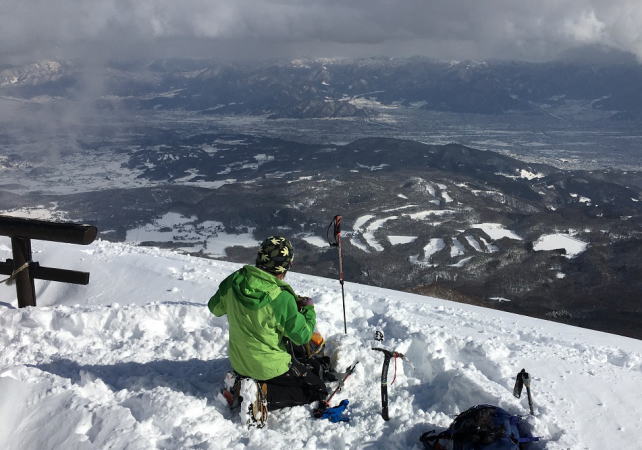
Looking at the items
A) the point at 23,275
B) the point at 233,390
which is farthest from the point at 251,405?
the point at 23,275

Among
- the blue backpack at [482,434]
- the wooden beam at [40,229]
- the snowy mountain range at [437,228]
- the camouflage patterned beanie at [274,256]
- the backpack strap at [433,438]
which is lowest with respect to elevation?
the snowy mountain range at [437,228]

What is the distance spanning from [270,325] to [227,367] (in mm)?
1980

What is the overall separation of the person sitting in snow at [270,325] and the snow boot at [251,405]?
142 millimetres

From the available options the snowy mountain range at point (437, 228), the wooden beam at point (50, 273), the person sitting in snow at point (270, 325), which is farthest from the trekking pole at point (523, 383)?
the snowy mountain range at point (437, 228)

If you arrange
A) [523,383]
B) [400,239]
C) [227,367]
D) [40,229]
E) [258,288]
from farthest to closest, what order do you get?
[400,239] < [40,229] < [227,367] < [523,383] < [258,288]

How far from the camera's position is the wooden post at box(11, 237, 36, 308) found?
9.08 meters

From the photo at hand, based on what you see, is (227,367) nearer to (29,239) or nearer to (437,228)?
(29,239)

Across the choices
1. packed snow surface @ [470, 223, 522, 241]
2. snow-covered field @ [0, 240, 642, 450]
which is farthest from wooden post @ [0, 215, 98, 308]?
packed snow surface @ [470, 223, 522, 241]

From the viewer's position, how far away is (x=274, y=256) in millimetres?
5539

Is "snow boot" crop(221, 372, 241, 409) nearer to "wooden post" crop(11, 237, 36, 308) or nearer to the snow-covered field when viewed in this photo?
the snow-covered field

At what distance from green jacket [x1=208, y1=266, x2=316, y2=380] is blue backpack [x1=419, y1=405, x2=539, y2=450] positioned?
1.90m

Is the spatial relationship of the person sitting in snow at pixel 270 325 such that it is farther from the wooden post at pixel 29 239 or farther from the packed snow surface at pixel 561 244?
the packed snow surface at pixel 561 244

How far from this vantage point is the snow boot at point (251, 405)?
573cm

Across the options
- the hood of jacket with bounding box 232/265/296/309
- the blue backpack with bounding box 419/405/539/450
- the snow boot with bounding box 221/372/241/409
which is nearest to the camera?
the blue backpack with bounding box 419/405/539/450
